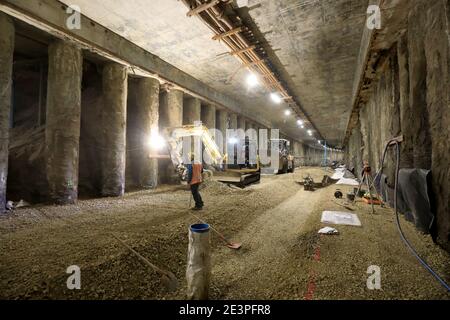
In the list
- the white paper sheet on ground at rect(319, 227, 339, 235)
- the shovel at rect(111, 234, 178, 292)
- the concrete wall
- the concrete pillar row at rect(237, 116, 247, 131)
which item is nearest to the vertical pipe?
the shovel at rect(111, 234, 178, 292)

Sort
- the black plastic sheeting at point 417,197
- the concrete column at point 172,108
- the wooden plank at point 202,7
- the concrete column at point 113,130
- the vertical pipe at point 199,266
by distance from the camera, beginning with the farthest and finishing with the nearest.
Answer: the concrete column at point 172,108
the concrete column at point 113,130
the wooden plank at point 202,7
the black plastic sheeting at point 417,197
the vertical pipe at point 199,266

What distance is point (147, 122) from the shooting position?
32.3ft

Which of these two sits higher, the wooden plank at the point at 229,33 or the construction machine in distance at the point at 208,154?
the wooden plank at the point at 229,33

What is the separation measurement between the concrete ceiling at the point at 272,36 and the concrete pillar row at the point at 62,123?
1.82 metres

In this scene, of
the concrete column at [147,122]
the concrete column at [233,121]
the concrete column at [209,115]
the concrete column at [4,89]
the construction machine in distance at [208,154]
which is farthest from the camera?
the concrete column at [233,121]

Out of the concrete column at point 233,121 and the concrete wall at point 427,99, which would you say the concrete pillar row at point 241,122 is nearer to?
the concrete column at point 233,121

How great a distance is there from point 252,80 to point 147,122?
6.09 m

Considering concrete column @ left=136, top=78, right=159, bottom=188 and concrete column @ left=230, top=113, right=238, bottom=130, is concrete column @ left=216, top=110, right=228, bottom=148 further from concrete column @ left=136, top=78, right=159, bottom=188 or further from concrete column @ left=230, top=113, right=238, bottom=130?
concrete column @ left=136, top=78, right=159, bottom=188

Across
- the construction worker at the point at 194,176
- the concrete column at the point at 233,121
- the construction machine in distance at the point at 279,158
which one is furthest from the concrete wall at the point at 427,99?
the concrete column at the point at 233,121

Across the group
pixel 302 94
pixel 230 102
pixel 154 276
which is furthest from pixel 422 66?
pixel 230 102

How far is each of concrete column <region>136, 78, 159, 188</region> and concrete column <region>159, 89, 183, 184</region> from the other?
126cm

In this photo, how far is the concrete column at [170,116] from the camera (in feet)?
37.1

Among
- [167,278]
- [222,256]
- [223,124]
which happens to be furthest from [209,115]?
[167,278]

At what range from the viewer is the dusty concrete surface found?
7.79 ft
